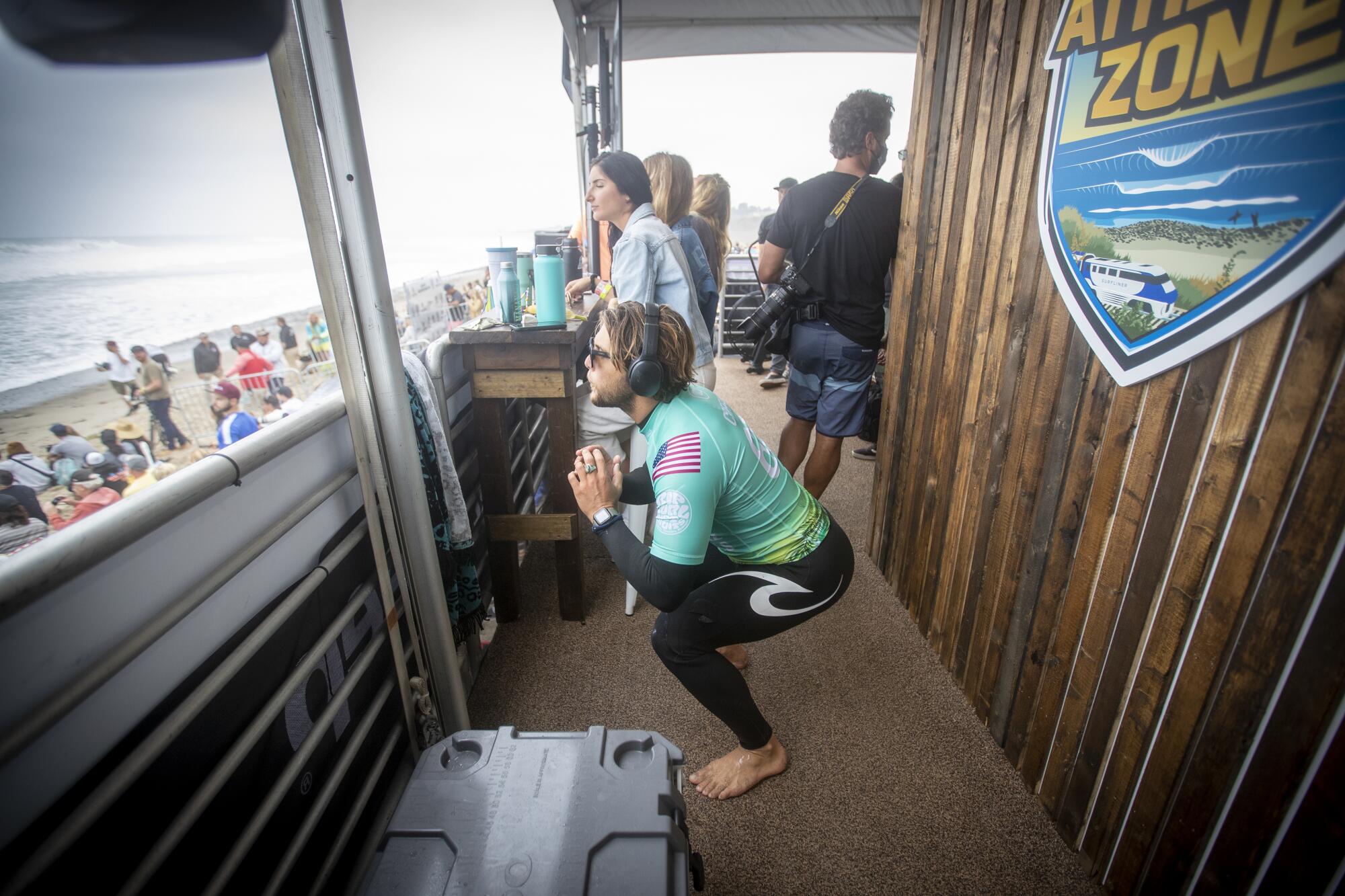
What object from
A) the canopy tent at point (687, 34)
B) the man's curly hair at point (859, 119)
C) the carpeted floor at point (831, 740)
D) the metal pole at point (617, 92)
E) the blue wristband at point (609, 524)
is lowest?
the carpeted floor at point (831, 740)

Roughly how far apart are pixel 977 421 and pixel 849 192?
3.36 feet

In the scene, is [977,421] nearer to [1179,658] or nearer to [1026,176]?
[1026,176]

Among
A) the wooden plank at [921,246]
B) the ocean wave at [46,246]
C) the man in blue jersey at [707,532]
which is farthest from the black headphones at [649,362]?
the wooden plank at [921,246]

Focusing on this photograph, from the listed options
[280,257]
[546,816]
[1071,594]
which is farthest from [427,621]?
[1071,594]

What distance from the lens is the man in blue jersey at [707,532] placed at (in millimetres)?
1207

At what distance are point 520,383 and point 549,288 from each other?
0.29 m

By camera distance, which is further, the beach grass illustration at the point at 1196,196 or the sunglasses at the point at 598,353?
the sunglasses at the point at 598,353

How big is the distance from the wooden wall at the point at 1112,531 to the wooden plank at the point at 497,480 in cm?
138

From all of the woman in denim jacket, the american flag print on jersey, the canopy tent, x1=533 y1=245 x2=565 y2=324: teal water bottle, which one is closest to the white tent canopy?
the canopy tent

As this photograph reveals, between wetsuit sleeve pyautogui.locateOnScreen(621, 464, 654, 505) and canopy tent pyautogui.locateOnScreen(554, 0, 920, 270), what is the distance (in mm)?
2480

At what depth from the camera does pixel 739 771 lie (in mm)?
1537

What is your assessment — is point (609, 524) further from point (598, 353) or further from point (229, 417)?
point (229, 417)

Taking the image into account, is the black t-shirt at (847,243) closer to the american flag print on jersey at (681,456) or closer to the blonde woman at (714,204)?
the blonde woman at (714,204)

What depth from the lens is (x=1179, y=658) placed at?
1.03 m
